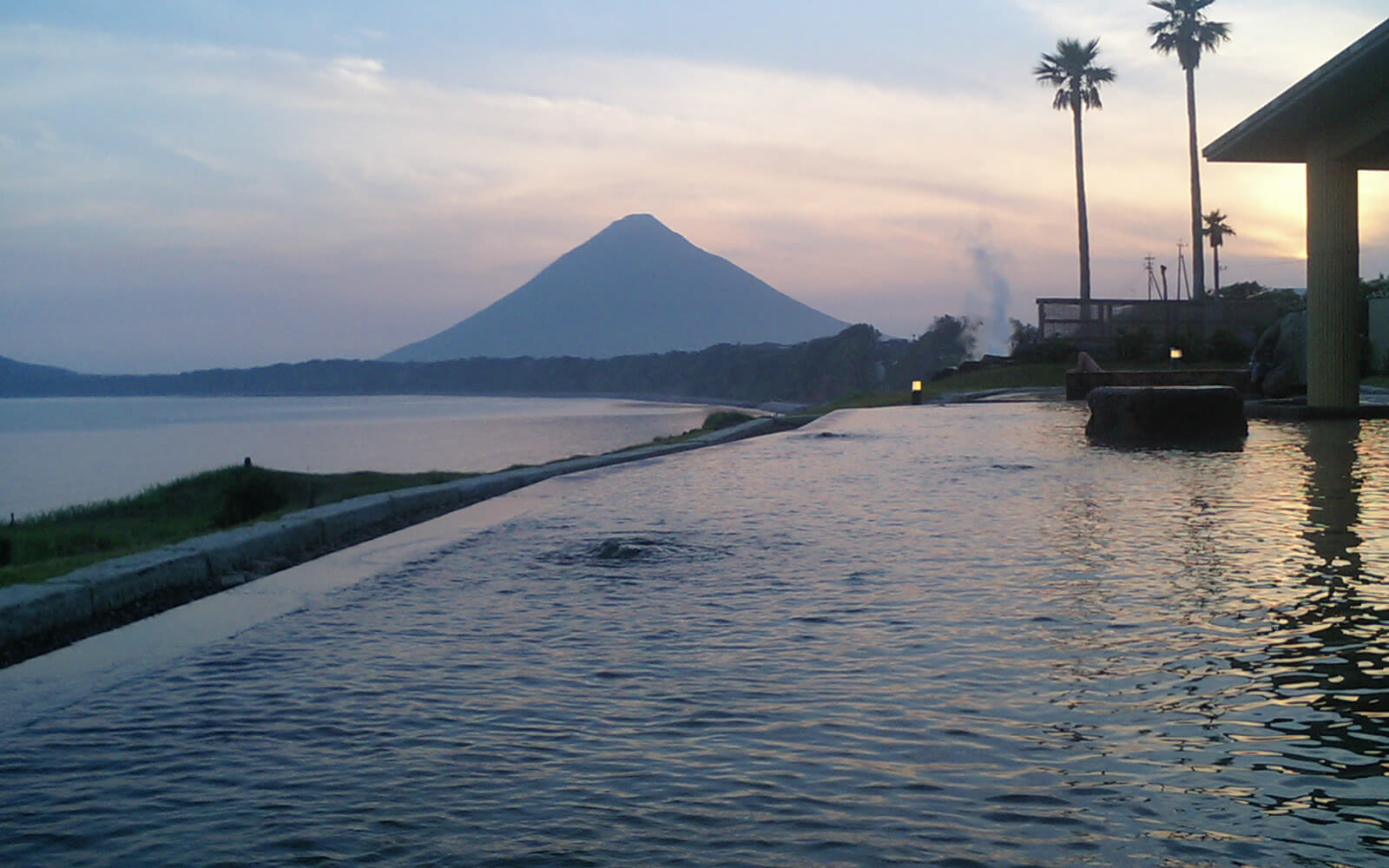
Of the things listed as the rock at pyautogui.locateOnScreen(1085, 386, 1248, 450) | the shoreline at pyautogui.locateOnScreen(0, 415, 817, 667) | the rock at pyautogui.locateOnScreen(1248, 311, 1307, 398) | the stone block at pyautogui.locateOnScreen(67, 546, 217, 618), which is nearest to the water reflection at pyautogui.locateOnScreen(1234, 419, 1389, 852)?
the shoreline at pyautogui.locateOnScreen(0, 415, 817, 667)

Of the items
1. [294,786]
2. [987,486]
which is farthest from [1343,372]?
[294,786]

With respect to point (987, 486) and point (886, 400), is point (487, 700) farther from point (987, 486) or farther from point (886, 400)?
point (886, 400)

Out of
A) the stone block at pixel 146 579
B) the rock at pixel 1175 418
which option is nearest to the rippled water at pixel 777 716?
the stone block at pixel 146 579

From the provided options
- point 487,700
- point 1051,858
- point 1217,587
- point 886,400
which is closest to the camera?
point 1051,858

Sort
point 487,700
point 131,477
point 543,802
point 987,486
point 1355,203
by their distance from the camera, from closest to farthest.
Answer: point 543,802, point 487,700, point 987,486, point 1355,203, point 131,477

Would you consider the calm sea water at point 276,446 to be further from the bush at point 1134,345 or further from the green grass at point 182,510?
the bush at point 1134,345

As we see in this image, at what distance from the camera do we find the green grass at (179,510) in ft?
65.4

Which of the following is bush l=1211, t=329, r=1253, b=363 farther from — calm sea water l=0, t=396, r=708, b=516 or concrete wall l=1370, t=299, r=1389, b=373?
calm sea water l=0, t=396, r=708, b=516

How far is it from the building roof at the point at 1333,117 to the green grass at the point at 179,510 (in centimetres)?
1406

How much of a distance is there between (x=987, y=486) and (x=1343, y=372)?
9.75 m

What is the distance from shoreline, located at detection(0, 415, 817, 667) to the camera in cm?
576

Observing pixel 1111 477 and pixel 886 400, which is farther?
pixel 886 400

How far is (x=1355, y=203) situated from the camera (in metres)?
16.7

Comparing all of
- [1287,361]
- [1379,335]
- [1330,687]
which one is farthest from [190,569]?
[1379,335]
